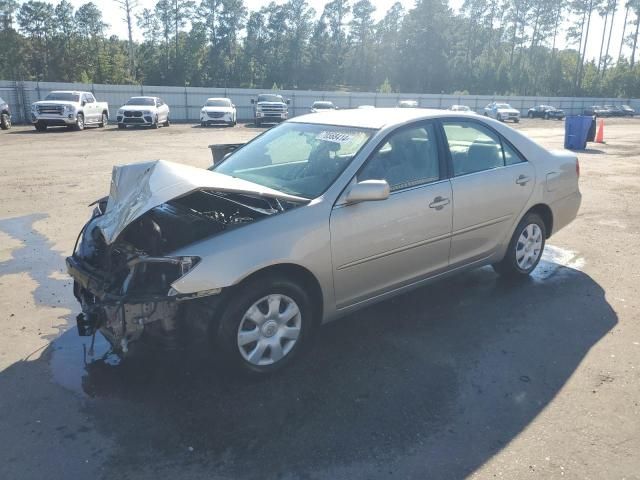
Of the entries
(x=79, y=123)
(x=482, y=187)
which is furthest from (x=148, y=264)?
(x=79, y=123)

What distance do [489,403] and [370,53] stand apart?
9544 centimetres

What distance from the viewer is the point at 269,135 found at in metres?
4.89

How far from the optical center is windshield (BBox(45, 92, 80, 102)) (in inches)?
963

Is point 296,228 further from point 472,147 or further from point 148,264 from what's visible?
point 472,147

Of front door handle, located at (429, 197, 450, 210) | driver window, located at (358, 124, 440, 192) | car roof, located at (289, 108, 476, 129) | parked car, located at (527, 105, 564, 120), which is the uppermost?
car roof, located at (289, 108, 476, 129)

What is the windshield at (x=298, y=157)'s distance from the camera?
155 inches

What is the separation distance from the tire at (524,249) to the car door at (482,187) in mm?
194

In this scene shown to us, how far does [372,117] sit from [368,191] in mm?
1101

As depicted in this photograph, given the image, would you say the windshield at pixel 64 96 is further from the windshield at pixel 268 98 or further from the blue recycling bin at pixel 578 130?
the blue recycling bin at pixel 578 130

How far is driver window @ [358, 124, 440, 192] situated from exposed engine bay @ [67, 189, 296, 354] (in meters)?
0.80

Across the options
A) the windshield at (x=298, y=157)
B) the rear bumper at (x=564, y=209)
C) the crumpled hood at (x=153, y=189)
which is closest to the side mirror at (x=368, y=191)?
the windshield at (x=298, y=157)

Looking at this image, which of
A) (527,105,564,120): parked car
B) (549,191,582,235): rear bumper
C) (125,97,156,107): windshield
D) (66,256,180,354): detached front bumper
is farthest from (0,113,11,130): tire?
(527,105,564,120): parked car

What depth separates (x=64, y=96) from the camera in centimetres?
2462

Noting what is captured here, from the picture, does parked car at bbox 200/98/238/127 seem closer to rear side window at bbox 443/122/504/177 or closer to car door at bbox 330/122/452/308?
rear side window at bbox 443/122/504/177
